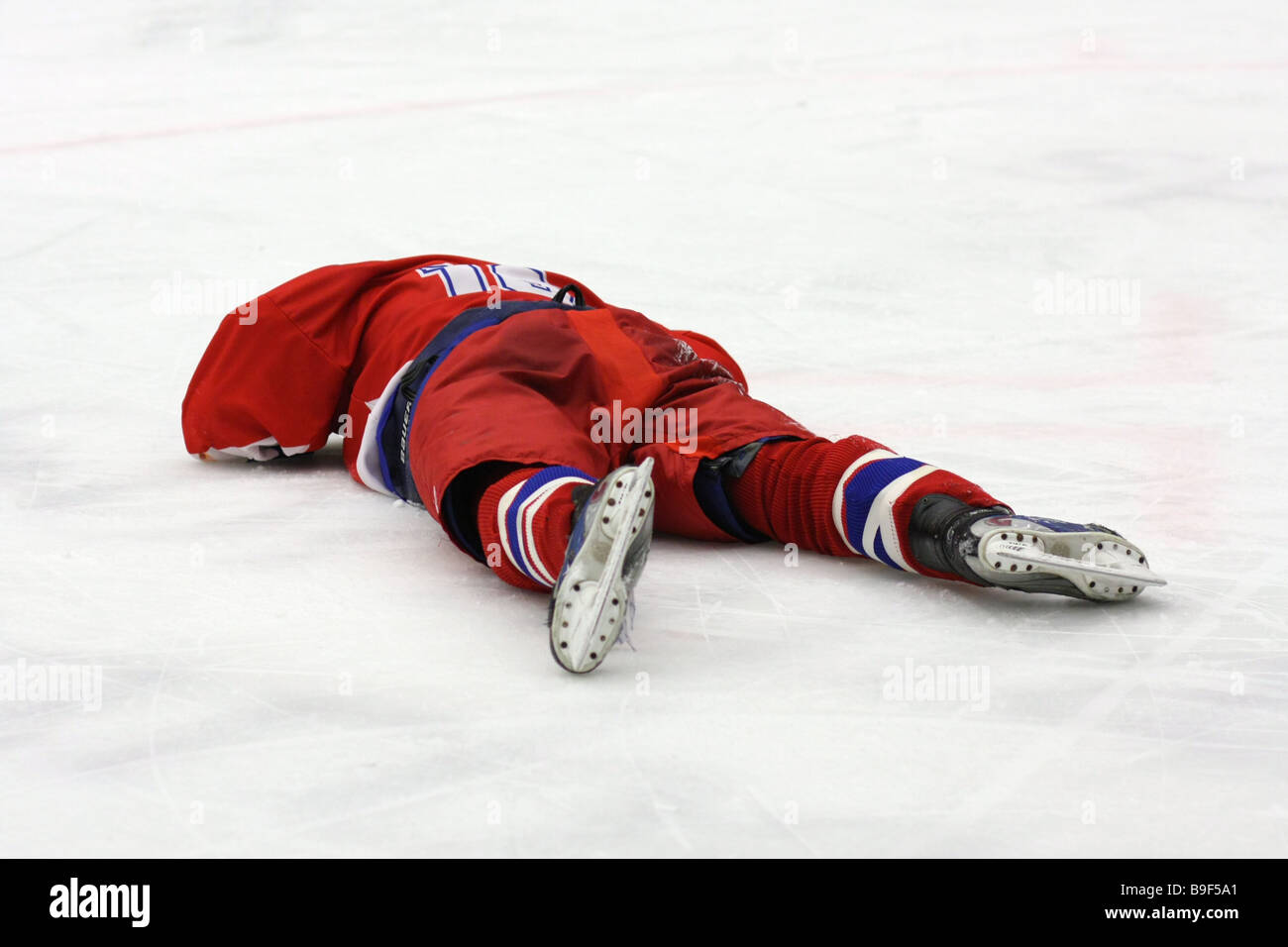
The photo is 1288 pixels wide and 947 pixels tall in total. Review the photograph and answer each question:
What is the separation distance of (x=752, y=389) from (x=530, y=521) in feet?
4.10

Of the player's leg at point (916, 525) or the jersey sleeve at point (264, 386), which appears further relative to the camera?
the jersey sleeve at point (264, 386)

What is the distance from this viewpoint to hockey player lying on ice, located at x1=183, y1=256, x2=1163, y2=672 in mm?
1575

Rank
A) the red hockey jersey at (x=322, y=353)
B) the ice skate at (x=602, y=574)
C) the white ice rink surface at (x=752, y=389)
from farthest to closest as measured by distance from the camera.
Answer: the red hockey jersey at (x=322, y=353)
the ice skate at (x=602, y=574)
the white ice rink surface at (x=752, y=389)

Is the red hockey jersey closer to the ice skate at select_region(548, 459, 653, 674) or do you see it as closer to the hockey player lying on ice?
the hockey player lying on ice

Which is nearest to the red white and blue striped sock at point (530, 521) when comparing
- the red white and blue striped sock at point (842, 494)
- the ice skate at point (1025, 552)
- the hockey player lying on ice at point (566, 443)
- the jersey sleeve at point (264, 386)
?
the hockey player lying on ice at point (566, 443)

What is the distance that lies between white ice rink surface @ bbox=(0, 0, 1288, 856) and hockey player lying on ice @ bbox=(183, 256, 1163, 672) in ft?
0.22

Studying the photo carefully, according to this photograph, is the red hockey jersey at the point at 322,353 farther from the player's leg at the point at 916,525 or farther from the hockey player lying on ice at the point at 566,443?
the player's leg at the point at 916,525

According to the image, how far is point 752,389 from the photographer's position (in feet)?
9.11

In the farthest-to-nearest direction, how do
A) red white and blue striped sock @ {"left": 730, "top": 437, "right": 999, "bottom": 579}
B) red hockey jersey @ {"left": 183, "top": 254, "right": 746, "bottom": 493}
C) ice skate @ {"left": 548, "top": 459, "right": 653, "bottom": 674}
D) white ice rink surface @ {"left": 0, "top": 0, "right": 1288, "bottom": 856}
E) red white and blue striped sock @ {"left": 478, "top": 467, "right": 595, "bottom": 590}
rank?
red hockey jersey @ {"left": 183, "top": 254, "right": 746, "bottom": 493} → red white and blue striped sock @ {"left": 730, "top": 437, "right": 999, "bottom": 579} → red white and blue striped sock @ {"left": 478, "top": 467, "right": 595, "bottom": 590} → ice skate @ {"left": 548, "top": 459, "right": 653, "bottom": 674} → white ice rink surface @ {"left": 0, "top": 0, "right": 1288, "bottom": 856}

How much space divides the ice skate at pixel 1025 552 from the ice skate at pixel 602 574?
35 cm

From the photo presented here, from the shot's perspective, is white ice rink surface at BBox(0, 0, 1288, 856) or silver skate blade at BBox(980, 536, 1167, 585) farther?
silver skate blade at BBox(980, 536, 1167, 585)

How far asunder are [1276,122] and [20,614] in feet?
13.1

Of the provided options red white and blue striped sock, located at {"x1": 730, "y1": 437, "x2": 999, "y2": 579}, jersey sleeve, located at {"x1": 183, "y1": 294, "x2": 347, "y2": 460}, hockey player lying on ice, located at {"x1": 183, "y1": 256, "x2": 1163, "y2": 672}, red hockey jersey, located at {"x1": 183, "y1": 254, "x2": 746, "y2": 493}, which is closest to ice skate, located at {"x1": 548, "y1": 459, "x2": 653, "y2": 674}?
hockey player lying on ice, located at {"x1": 183, "y1": 256, "x2": 1163, "y2": 672}

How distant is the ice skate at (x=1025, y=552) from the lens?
158cm
